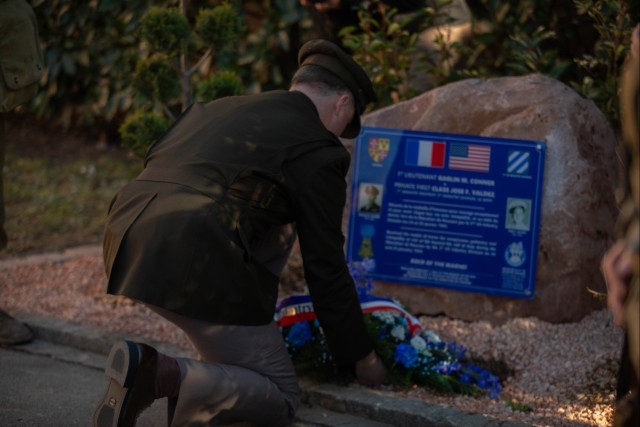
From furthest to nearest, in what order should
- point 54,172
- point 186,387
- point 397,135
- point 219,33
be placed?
point 54,172, point 219,33, point 397,135, point 186,387

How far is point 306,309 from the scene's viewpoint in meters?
4.16

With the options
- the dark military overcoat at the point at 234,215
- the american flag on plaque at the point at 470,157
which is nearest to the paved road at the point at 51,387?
the dark military overcoat at the point at 234,215

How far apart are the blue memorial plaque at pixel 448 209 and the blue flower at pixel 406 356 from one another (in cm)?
78

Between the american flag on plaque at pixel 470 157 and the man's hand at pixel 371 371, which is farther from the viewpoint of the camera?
the american flag on plaque at pixel 470 157

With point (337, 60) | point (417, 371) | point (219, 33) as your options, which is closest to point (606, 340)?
point (417, 371)

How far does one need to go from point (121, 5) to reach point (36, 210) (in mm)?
2254

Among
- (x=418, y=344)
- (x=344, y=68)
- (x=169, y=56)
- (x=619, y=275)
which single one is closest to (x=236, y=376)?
(x=418, y=344)

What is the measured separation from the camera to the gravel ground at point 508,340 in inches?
150

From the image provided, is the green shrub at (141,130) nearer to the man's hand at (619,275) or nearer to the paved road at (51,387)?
the paved road at (51,387)

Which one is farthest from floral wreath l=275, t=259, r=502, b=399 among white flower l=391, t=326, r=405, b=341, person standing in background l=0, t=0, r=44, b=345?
person standing in background l=0, t=0, r=44, b=345

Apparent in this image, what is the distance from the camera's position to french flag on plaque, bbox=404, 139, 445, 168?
15.5 feet

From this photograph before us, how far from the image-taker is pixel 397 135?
4.80 metres

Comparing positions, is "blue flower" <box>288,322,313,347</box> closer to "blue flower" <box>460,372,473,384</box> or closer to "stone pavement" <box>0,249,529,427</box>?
"stone pavement" <box>0,249,529,427</box>

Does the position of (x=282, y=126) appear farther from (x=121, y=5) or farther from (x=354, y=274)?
(x=121, y=5)
